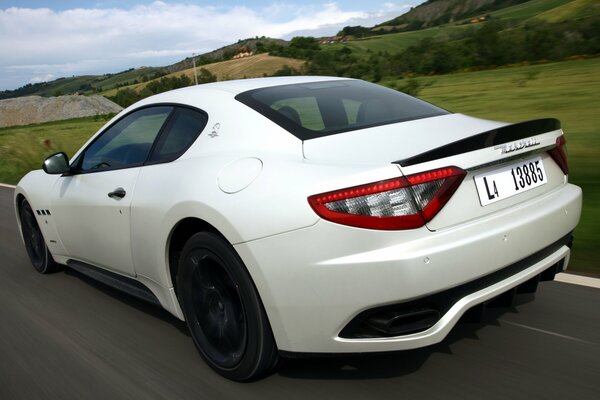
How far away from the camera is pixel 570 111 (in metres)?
12.0

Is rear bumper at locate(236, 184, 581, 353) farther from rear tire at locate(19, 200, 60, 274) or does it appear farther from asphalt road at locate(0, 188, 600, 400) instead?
rear tire at locate(19, 200, 60, 274)

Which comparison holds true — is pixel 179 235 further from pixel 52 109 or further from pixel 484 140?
pixel 52 109

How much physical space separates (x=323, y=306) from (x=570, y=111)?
11.2m

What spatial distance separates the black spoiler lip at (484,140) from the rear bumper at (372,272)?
11.0 inches

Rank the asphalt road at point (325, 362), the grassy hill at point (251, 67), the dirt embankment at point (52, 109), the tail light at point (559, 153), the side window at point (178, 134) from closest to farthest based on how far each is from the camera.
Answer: the asphalt road at point (325, 362)
the tail light at point (559, 153)
the side window at point (178, 134)
the dirt embankment at point (52, 109)
the grassy hill at point (251, 67)

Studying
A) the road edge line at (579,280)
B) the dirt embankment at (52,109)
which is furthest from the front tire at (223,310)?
the dirt embankment at (52,109)

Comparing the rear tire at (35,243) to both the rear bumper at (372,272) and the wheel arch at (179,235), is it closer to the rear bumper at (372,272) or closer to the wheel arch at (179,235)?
the wheel arch at (179,235)

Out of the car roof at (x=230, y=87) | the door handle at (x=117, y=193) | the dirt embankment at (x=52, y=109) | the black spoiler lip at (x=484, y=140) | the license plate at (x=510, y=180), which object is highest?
the car roof at (x=230, y=87)

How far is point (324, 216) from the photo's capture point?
2.29 metres

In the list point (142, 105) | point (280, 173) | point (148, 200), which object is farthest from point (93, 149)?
point (280, 173)

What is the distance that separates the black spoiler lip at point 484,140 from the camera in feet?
7.68

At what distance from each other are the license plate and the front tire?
1038 millimetres

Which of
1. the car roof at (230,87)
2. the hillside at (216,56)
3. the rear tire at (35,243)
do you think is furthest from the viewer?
the hillside at (216,56)

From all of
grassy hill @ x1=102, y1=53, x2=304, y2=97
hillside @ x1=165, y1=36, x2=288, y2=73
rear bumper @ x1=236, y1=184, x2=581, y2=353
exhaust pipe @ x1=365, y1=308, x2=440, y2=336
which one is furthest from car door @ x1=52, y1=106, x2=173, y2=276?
hillside @ x1=165, y1=36, x2=288, y2=73
